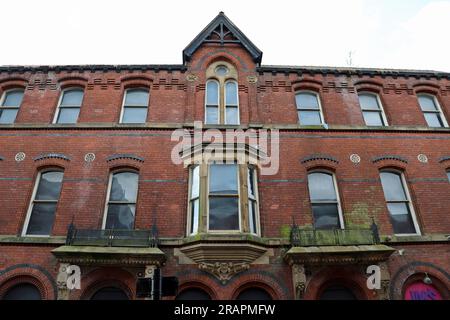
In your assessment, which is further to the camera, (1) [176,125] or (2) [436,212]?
(1) [176,125]

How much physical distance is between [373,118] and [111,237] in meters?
10.3

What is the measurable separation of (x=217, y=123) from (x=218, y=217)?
380cm

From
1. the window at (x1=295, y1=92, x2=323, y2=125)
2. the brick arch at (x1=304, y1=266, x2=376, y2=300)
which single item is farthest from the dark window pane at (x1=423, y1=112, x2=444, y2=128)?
the brick arch at (x1=304, y1=266, x2=376, y2=300)

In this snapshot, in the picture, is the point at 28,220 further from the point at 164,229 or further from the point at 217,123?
the point at 217,123

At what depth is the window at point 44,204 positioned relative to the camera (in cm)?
1052

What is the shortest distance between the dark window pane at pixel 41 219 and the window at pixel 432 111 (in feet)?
45.6

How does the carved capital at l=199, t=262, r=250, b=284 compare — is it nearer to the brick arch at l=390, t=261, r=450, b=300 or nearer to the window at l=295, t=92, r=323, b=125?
the brick arch at l=390, t=261, r=450, b=300

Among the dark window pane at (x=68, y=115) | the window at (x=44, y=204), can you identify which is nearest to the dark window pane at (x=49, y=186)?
the window at (x=44, y=204)

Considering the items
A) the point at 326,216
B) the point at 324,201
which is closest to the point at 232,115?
the point at 324,201

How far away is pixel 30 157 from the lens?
37.6ft

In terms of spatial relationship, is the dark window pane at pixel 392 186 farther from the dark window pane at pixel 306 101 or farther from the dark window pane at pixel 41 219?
the dark window pane at pixel 41 219

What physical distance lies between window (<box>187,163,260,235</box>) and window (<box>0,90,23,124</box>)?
7.46 m

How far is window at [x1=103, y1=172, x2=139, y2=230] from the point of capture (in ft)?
34.4
